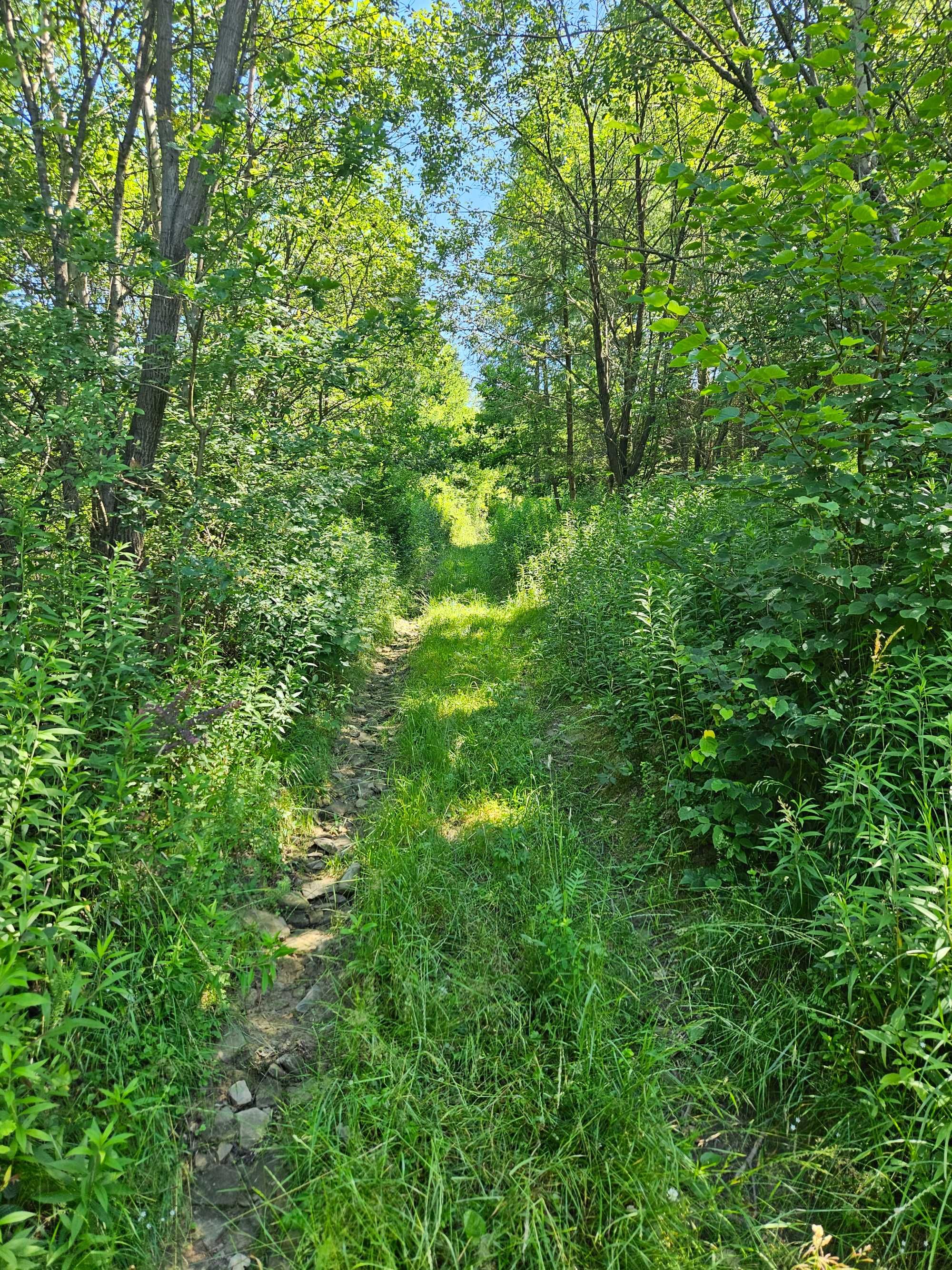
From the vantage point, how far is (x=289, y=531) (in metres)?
5.10

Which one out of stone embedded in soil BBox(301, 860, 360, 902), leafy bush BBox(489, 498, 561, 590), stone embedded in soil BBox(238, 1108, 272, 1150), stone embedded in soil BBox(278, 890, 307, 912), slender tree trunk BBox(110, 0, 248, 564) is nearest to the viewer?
stone embedded in soil BBox(238, 1108, 272, 1150)

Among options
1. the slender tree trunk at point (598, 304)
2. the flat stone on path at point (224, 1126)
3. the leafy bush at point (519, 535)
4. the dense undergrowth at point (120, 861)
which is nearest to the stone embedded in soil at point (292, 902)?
the dense undergrowth at point (120, 861)

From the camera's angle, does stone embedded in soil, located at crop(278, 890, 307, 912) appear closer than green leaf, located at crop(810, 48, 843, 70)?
No

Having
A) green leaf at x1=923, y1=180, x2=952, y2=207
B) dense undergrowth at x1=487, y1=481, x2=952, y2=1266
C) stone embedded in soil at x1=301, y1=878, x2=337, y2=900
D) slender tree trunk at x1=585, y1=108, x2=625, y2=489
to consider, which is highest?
slender tree trunk at x1=585, y1=108, x2=625, y2=489

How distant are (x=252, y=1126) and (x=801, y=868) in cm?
233

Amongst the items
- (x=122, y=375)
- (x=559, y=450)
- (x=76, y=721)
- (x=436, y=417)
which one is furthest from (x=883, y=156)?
(x=436, y=417)

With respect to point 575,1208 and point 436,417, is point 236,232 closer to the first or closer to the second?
point 575,1208

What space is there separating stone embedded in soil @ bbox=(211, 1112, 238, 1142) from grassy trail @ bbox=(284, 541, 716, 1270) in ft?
0.85

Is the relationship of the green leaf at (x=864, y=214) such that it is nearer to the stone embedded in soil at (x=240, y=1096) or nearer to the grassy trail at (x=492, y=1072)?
the grassy trail at (x=492, y=1072)

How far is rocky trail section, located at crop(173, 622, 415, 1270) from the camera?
1.78 metres

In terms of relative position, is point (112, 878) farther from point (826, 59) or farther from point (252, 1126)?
point (826, 59)

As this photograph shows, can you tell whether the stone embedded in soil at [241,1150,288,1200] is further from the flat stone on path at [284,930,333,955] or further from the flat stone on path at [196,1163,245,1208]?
the flat stone on path at [284,930,333,955]

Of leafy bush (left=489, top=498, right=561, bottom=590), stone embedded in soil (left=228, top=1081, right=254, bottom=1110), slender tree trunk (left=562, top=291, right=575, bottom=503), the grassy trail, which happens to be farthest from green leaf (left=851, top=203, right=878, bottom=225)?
slender tree trunk (left=562, top=291, right=575, bottom=503)

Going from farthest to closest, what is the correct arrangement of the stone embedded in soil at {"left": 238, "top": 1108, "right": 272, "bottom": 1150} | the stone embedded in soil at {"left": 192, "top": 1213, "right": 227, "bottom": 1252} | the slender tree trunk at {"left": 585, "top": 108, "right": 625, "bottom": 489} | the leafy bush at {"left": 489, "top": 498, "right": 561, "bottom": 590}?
the leafy bush at {"left": 489, "top": 498, "right": 561, "bottom": 590}
the slender tree trunk at {"left": 585, "top": 108, "right": 625, "bottom": 489}
the stone embedded in soil at {"left": 238, "top": 1108, "right": 272, "bottom": 1150}
the stone embedded in soil at {"left": 192, "top": 1213, "right": 227, "bottom": 1252}
